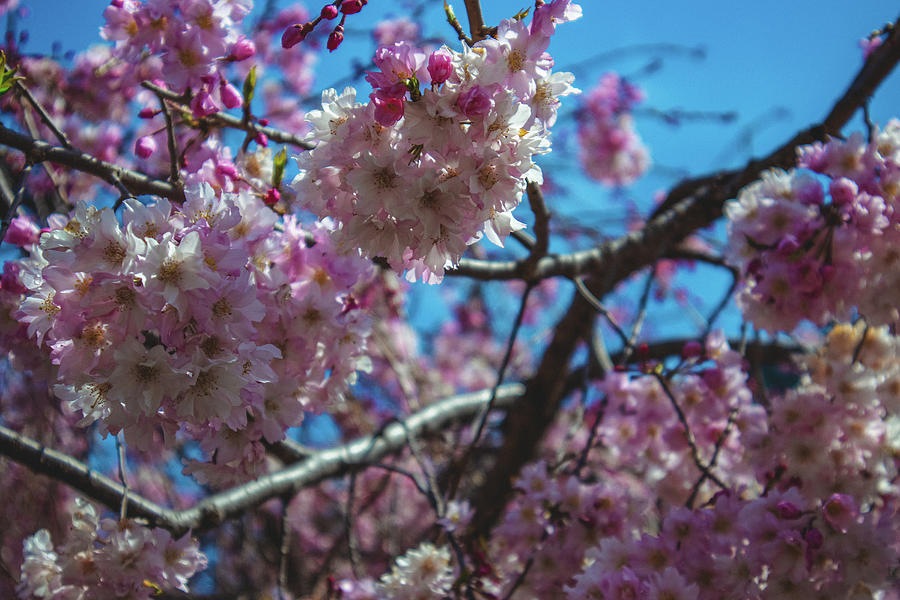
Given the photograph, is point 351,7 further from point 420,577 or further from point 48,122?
point 420,577

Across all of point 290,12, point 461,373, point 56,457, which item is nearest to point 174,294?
point 56,457

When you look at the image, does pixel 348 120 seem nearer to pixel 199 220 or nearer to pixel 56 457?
pixel 199 220

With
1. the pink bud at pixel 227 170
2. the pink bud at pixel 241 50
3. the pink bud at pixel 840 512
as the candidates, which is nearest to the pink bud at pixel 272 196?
the pink bud at pixel 227 170

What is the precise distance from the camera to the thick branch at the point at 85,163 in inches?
56.6

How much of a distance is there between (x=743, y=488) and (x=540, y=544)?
79 centimetres

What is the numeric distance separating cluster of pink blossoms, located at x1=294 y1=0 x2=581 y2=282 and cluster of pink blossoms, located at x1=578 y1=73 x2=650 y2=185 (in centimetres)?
Result: 418

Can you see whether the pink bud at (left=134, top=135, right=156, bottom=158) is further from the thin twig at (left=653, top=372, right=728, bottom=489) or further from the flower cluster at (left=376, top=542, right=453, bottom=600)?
the thin twig at (left=653, top=372, right=728, bottom=489)

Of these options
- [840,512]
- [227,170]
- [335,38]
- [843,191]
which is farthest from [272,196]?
[840,512]

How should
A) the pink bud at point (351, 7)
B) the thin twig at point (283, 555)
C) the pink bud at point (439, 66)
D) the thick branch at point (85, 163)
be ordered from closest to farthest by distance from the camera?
the pink bud at point (439, 66)
the pink bud at point (351, 7)
the thick branch at point (85, 163)
the thin twig at point (283, 555)

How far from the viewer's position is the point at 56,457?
1677 millimetres

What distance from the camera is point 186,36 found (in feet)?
5.13

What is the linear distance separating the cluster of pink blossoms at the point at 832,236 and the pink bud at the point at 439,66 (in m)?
1.25

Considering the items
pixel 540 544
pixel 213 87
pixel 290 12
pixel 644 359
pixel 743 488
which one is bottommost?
pixel 540 544

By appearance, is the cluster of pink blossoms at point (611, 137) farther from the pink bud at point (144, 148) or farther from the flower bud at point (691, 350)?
the pink bud at point (144, 148)
